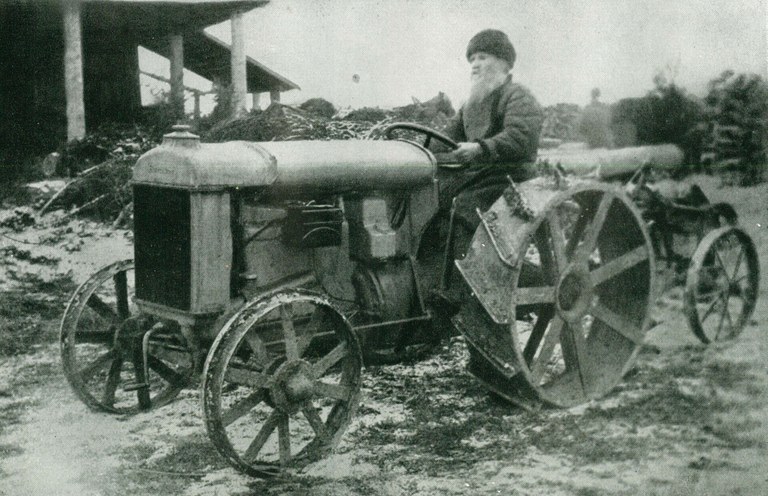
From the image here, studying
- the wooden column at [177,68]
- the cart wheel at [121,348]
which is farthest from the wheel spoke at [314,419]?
the wooden column at [177,68]

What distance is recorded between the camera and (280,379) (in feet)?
12.0

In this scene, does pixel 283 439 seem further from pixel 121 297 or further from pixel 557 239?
pixel 557 239

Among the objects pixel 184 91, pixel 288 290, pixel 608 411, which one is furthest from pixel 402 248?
pixel 184 91

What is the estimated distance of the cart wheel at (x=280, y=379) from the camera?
136 inches

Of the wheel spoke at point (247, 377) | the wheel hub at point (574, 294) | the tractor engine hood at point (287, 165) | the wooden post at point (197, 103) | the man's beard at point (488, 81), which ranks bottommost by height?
the wheel spoke at point (247, 377)

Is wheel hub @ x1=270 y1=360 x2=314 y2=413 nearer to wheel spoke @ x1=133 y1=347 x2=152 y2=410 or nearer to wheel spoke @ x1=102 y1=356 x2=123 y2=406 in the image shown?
wheel spoke @ x1=133 y1=347 x2=152 y2=410

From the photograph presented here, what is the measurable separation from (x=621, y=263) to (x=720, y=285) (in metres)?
0.89

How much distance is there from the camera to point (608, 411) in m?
4.27

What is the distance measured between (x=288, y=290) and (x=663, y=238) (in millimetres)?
2256

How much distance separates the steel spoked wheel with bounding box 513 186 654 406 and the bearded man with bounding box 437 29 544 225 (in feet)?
1.21

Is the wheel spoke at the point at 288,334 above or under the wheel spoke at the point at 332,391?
above

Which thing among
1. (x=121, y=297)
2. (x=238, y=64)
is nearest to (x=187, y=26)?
(x=238, y=64)

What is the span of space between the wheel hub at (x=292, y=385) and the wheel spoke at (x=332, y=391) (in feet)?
0.18

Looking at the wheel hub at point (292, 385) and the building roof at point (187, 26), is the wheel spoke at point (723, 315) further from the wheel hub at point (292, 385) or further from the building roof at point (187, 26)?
the building roof at point (187, 26)
